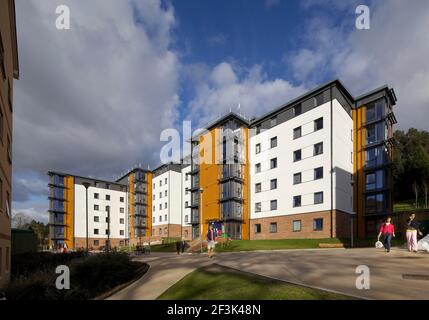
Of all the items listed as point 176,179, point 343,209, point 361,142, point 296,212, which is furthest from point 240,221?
point 176,179

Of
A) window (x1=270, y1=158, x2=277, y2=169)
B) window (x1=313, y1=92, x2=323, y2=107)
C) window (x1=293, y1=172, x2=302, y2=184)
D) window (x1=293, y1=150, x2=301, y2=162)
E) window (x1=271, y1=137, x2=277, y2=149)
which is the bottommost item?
window (x1=293, y1=172, x2=302, y2=184)

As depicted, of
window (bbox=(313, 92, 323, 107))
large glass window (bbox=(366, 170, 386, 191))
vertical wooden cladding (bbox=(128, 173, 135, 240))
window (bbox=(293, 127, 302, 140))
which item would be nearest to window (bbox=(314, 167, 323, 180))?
window (bbox=(293, 127, 302, 140))

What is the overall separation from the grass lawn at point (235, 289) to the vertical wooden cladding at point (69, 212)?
216 feet

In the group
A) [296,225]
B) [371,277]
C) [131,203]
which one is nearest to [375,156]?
[296,225]

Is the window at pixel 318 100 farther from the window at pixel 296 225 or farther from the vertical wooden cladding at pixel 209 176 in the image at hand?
the vertical wooden cladding at pixel 209 176

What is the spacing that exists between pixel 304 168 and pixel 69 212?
52.7m

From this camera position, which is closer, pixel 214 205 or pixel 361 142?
pixel 361 142

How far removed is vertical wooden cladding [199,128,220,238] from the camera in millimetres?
45906

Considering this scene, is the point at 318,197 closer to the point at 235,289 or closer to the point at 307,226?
the point at 307,226

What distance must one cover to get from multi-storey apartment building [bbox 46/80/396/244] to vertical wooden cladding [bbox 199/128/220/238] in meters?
0.14

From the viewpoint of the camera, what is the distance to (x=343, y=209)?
3547 centimetres

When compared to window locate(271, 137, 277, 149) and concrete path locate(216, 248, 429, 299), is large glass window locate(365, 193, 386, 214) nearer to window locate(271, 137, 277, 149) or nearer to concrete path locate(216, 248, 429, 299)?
window locate(271, 137, 277, 149)
